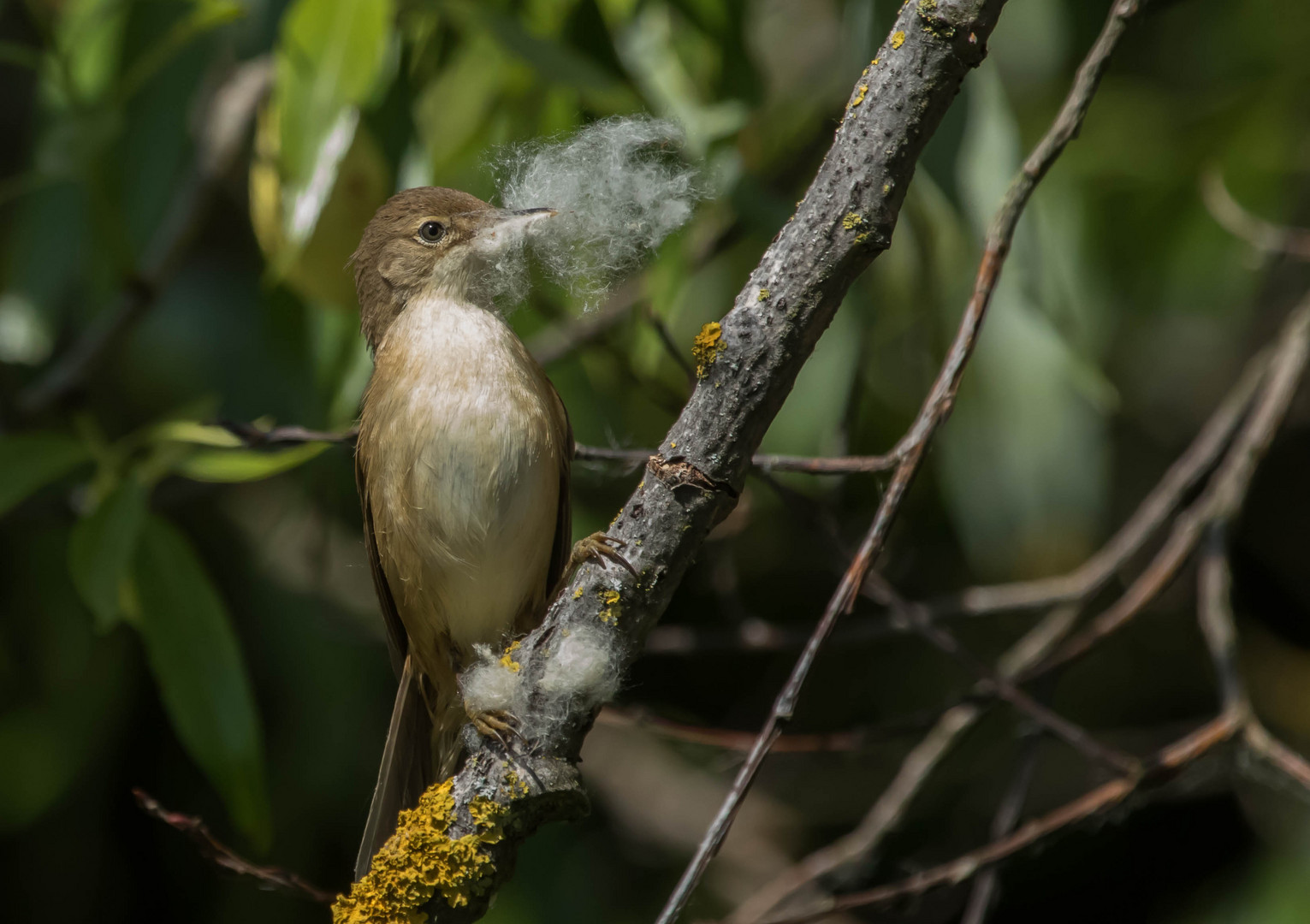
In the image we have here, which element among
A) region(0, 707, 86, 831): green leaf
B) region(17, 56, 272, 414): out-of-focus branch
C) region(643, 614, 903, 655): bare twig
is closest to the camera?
region(643, 614, 903, 655): bare twig

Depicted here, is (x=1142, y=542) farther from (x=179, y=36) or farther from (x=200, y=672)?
(x=179, y=36)

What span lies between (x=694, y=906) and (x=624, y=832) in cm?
41

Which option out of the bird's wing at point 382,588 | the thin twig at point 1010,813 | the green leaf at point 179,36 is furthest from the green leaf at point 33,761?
the thin twig at point 1010,813

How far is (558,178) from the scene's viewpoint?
7.97 feet

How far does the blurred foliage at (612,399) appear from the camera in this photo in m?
3.32

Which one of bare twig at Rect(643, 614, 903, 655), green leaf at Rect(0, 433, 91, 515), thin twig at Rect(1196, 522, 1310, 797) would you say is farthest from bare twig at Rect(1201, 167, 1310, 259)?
green leaf at Rect(0, 433, 91, 515)

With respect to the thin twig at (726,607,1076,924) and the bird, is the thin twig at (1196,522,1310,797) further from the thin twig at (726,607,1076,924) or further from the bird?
the bird

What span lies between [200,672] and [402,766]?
0.82m

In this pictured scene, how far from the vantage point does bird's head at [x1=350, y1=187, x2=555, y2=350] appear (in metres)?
2.86

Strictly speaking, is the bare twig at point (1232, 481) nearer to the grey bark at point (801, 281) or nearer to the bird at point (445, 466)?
the bird at point (445, 466)

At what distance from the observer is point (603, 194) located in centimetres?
235

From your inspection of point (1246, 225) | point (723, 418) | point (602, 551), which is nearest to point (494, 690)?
point (602, 551)

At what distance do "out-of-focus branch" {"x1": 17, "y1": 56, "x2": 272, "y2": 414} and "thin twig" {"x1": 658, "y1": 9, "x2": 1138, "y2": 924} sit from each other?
8.49ft

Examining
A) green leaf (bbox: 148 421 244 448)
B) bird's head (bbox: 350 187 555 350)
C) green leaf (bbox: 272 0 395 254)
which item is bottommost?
green leaf (bbox: 148 421 244 448)
